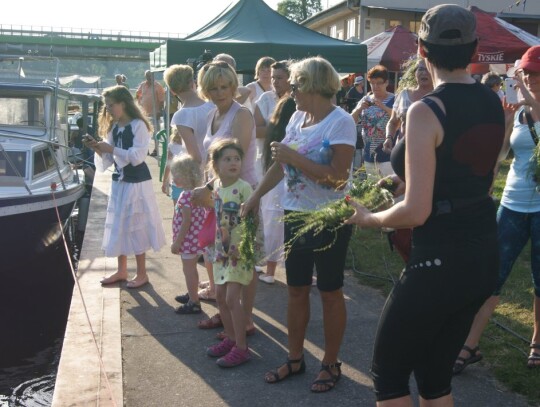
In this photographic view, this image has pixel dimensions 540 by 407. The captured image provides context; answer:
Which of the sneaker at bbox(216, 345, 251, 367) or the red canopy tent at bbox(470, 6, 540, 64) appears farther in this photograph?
the red canopy tent at bbox(470, 6, 540, 64)

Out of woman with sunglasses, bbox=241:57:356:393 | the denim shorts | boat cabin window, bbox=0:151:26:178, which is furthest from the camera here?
boat cabin window, bbox=0:151:26:178

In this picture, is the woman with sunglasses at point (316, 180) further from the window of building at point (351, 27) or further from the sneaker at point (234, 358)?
the window of building at point (351, 27)

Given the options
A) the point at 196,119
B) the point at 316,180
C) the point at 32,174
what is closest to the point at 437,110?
the point at 316,180

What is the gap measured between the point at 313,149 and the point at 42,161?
6429mm

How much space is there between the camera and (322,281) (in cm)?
414

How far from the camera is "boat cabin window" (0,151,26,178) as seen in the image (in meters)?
8.77

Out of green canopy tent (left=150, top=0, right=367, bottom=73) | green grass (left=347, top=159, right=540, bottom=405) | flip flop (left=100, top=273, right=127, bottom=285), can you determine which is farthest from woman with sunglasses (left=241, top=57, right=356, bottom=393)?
green canopy tent (left=150, top=0, right=367, bottom=73)

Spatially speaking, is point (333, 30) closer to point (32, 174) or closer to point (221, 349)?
point (32, 174)

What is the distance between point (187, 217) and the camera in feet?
18.3

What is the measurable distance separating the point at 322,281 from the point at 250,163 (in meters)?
1.50

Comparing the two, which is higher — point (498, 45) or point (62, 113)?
point (498, 45)

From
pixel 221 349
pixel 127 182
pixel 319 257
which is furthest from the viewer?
pixel 127 182

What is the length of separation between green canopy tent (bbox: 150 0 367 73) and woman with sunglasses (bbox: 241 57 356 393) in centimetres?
741

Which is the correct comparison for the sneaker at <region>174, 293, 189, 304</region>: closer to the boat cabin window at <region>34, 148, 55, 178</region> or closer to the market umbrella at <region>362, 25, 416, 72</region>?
the boat cabin window at <region>34, 148, 55, 178</region>
